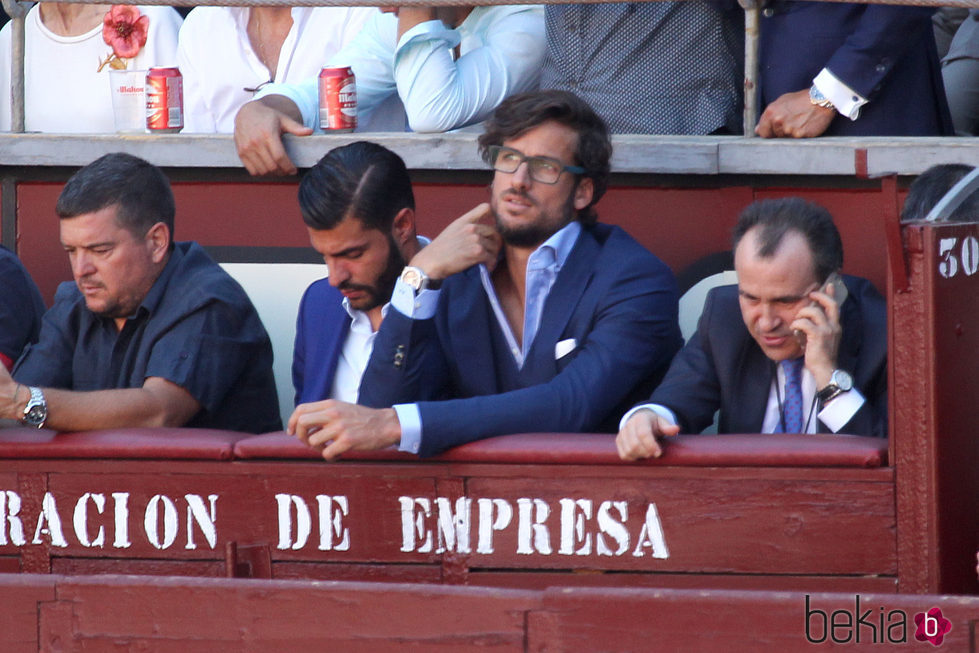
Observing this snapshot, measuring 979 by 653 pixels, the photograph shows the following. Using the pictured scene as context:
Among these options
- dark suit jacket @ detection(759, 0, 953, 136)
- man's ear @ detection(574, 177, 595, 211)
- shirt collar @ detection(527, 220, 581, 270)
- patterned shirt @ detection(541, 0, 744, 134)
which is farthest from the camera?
patterned shirt @ detection(541, 0, 744, 134)

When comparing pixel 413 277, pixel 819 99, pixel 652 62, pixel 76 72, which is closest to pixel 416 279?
pixel 413 277

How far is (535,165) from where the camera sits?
3643 mm

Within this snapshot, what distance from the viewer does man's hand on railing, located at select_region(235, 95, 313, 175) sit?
431 centimetres

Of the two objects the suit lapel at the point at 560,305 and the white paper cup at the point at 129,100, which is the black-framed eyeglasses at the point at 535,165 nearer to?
the suit lapel at the point at 560,305

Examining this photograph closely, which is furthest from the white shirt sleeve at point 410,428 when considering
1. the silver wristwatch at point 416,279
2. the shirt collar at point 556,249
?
the shirt collar at point 556,249

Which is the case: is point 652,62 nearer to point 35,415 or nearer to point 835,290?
point 835,290

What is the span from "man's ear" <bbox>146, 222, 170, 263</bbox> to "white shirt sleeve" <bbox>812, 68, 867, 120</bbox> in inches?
69.8

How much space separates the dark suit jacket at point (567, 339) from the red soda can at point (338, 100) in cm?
88

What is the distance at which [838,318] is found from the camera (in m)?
3.18

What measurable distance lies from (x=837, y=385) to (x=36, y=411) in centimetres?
178

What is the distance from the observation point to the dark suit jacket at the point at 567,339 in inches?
133

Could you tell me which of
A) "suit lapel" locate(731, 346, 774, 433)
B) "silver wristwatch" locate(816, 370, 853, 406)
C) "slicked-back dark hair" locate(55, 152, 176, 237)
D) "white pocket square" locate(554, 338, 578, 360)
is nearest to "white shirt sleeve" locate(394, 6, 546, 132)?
"slicked-back dark hair" locate(55, 152, 176, 237)

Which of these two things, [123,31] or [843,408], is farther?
[123,31]

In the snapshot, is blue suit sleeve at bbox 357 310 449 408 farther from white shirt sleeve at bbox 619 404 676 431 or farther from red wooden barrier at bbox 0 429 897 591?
white shirt sleeve at bbox 619 404 676 431
